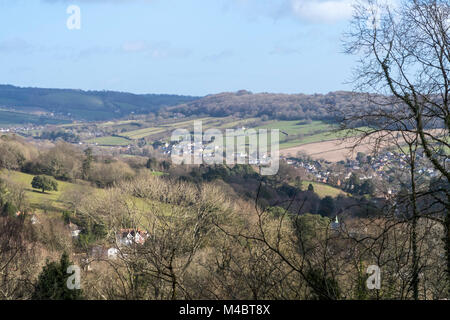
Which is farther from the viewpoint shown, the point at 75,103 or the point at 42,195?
the point at 75,103

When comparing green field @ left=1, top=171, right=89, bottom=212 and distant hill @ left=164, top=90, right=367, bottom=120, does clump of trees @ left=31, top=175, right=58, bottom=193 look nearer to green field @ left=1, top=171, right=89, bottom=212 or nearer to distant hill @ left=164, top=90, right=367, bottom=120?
green field @ left=1, top=171, right=89, bottom=212

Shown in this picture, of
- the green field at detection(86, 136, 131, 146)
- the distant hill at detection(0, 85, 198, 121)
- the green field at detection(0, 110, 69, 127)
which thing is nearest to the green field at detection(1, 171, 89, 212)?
the green field at detection(86, 136, 131, 146)

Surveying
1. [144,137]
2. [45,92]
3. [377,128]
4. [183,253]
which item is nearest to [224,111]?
[144,137]

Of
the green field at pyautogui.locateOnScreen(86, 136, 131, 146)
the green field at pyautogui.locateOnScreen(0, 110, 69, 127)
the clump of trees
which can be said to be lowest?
the clump of trees

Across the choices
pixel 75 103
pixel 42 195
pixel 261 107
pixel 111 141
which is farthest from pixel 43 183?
pixel 75 103

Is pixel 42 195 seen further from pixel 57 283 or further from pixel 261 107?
pixel 261 107

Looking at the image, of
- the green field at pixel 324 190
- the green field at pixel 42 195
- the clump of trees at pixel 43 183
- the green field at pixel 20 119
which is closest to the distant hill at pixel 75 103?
the green field at pixel 20 119

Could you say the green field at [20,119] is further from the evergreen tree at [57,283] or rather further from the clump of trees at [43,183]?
the evergreen tree at [57,283]

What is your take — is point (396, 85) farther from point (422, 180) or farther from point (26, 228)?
point (26, 228)
